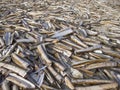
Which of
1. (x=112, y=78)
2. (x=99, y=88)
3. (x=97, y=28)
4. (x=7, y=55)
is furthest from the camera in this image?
(x=97, y=28)

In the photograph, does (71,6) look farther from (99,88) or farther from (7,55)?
(99,88)

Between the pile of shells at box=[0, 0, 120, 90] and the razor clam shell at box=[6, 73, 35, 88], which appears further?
the pile of shells at box=[0, 0, 120, 90]

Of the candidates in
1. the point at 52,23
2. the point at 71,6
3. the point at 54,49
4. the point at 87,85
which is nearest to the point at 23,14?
the point at 52,23

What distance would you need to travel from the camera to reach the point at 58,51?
3143 mm

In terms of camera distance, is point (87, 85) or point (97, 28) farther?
point (97, 28)

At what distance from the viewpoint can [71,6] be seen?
18.1 ft

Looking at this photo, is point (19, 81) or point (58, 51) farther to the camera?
point (58, 51)

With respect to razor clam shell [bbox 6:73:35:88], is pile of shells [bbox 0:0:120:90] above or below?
below

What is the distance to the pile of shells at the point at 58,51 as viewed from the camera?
263 cm

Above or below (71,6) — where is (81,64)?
above

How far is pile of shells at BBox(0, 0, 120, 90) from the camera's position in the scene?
2.63 metres

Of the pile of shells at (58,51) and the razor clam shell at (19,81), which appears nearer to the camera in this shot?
the razor clam shell at (19,81)

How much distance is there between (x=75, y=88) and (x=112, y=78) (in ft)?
1.67

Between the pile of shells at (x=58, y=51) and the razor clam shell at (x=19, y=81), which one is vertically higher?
the razor clam shell at (x=19, y=81)
